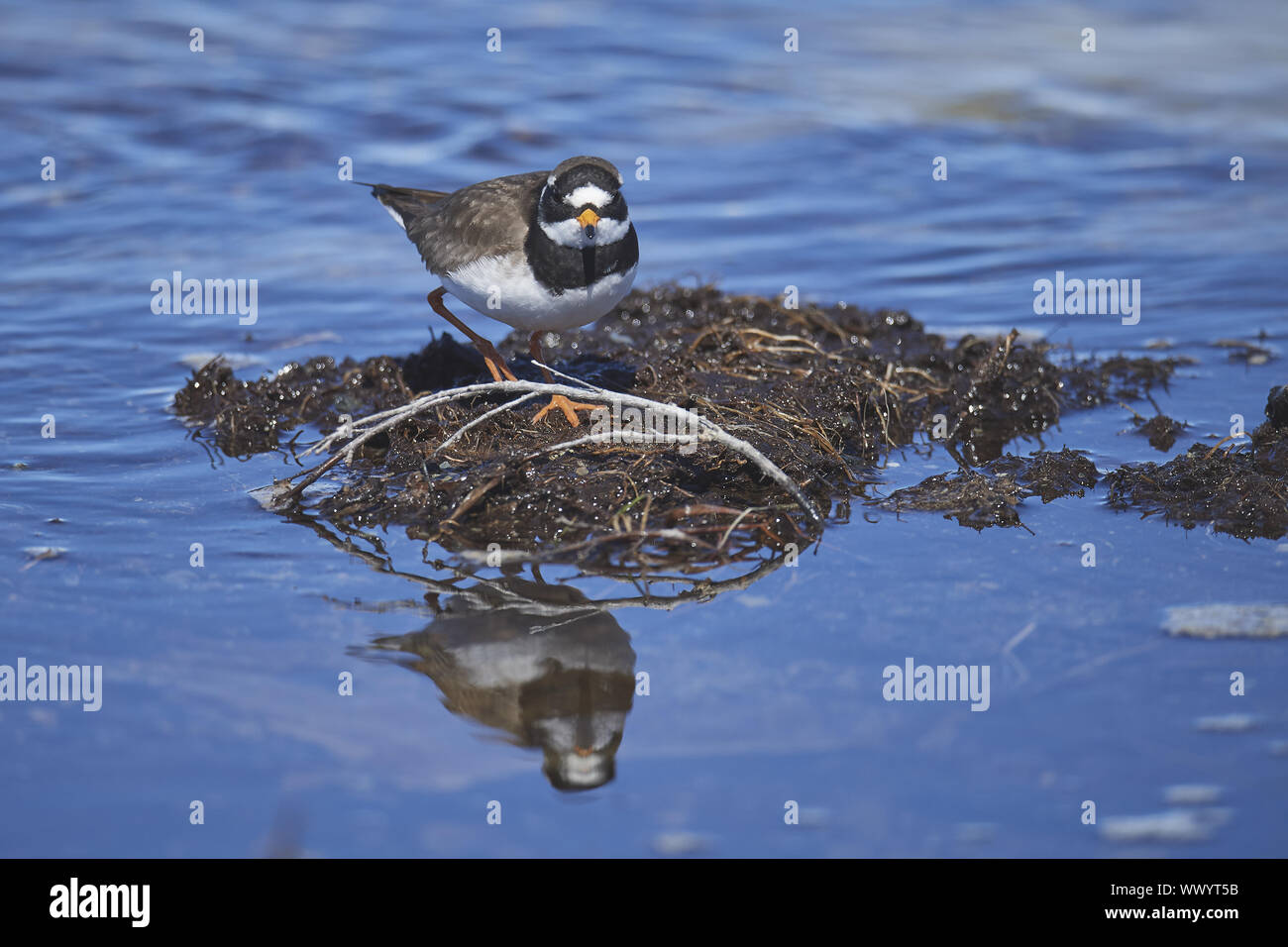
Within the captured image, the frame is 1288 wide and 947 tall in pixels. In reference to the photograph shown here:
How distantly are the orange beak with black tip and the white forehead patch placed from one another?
0.05 metres

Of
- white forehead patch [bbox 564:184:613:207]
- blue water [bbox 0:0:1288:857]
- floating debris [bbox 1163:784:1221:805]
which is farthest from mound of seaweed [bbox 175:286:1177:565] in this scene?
floating debris [bbox 1163:784:1221:805]

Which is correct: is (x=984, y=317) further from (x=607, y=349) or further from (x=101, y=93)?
(x=101, y=93)

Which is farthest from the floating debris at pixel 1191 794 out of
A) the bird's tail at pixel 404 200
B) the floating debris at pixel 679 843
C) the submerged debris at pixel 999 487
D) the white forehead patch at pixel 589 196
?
the bird's tail at pixel 404 200

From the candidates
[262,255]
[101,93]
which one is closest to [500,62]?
[101,93]

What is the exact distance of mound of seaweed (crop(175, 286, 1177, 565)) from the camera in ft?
17.4

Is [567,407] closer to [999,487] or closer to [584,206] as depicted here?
[584,206]

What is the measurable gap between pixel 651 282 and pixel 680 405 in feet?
9.02

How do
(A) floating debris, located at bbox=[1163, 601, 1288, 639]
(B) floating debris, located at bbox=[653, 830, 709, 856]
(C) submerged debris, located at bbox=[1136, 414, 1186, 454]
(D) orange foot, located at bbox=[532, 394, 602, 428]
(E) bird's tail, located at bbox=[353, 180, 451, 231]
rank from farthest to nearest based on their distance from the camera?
(E) bird's tail, located at bbox=[353, 180, 451, 231] → (C) submerged debris, located at bbox=[1136, 414, 1186, 454] → (D) orange foot, located at bbox=[532, 394, 602, 428] → (A) floating debris, located at bbox=[1163, 601, 1288, 639] → (B) floating debris, located at bbox=[653, 830, 709, 856]

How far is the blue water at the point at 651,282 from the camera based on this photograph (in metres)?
3.68

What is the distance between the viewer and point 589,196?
577 cm

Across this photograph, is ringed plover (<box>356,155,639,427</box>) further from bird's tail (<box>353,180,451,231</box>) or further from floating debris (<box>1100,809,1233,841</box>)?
floating debris (<box>1100,809,1233,841</box>)

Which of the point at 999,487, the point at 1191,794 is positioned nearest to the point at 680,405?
the point at 999,487

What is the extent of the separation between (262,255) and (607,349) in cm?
353

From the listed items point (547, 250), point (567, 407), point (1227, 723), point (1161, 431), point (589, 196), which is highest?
point (589, 196)
